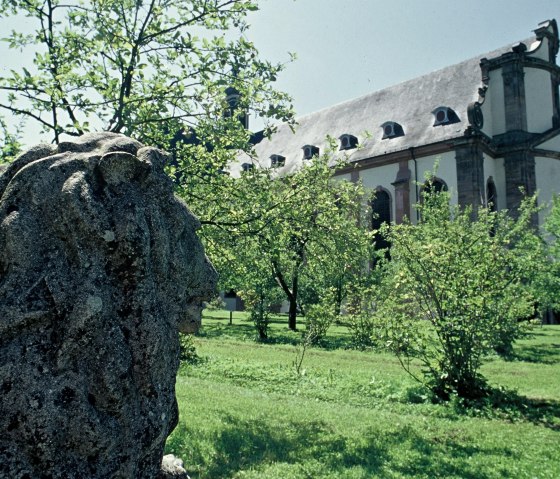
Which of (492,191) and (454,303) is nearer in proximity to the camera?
(454,303)

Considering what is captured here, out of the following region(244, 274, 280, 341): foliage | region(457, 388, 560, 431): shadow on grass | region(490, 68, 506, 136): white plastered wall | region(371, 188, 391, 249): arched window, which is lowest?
region(457, 388, 560, 431): shadow on grass

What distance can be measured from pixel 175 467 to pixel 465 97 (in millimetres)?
31843

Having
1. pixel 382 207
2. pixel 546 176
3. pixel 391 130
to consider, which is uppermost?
pixel 391 130

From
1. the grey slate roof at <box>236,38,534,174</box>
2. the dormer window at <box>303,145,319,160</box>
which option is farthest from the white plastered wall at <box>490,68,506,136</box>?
the dormer window at <box>303,145,319,160</box>

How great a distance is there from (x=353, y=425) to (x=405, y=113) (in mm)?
29355

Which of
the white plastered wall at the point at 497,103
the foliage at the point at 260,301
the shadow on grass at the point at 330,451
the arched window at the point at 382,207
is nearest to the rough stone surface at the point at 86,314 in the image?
the shadow on grass at the point at 330,451

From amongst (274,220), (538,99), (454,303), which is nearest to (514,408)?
(454,303)

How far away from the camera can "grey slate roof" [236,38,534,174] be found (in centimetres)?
3048

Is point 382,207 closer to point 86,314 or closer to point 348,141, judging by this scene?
point 348,141

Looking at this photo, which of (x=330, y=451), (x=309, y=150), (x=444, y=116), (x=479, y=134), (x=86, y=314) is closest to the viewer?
(x=86, y=314)

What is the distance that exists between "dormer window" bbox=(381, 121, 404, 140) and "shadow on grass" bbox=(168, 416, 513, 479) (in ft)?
91.5

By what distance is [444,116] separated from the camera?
100.0 feet

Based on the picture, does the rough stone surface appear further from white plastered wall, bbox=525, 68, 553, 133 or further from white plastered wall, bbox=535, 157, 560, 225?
white plastered wall, bbox=525, 68, 553, 133

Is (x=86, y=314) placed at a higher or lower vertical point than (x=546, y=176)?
lower
